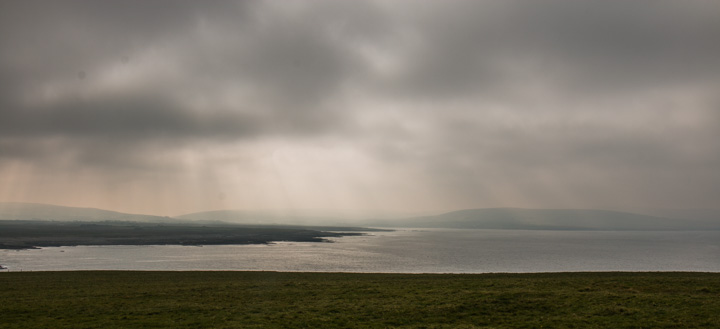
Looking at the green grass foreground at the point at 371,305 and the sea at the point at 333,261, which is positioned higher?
the green grass foreground at the point at 371,305

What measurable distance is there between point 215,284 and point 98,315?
12928 mm

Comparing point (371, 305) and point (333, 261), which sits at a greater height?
point (371, 305)

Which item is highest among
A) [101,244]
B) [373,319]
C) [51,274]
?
[373,319]

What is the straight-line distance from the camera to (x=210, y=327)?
21703 millimetres

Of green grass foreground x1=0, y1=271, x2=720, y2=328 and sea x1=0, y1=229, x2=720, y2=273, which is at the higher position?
green grass foreground x1=0, y1=271, x2=720, y2=328

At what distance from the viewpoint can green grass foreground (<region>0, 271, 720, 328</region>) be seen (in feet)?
72.7

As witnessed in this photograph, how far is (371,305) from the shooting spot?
26.2 meters

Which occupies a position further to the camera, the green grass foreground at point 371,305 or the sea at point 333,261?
the sea at point 333,261

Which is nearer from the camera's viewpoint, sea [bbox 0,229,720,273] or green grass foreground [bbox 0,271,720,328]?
green grass foreground [bbox 0,271,720,328]

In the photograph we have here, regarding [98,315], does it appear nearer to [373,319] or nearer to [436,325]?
[373,319]

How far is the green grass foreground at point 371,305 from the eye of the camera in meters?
22.2

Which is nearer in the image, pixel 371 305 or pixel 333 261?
pixel 371 305

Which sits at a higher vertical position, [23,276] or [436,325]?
[436,325]

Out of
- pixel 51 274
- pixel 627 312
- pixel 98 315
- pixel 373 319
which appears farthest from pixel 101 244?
pixel 627 312
